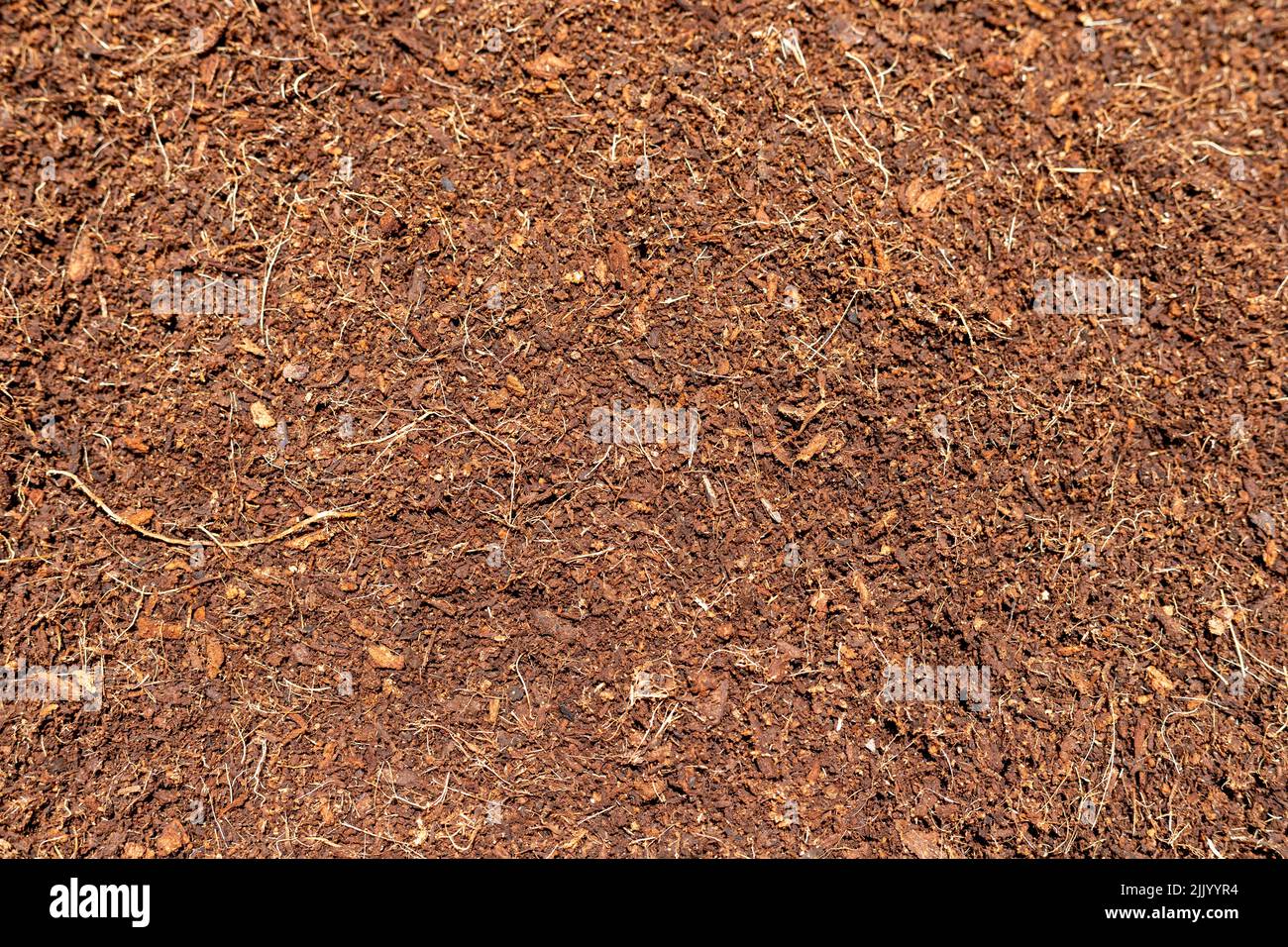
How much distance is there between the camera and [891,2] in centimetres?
327

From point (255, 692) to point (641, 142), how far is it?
8.47 ft

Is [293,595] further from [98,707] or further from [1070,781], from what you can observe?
[1070,781]

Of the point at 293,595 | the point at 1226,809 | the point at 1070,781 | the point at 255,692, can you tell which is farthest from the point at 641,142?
the point at 1226,809

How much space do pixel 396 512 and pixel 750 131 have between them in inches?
79.4

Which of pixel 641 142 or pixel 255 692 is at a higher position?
pixel 641 142

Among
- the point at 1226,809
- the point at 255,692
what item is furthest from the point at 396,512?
the point at 1226,809

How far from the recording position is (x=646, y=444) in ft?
10.5

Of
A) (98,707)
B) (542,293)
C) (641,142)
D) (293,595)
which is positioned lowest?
(98,707)

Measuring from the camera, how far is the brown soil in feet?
10.3

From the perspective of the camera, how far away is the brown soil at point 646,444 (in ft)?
10.3

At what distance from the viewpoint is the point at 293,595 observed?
3158 mm
